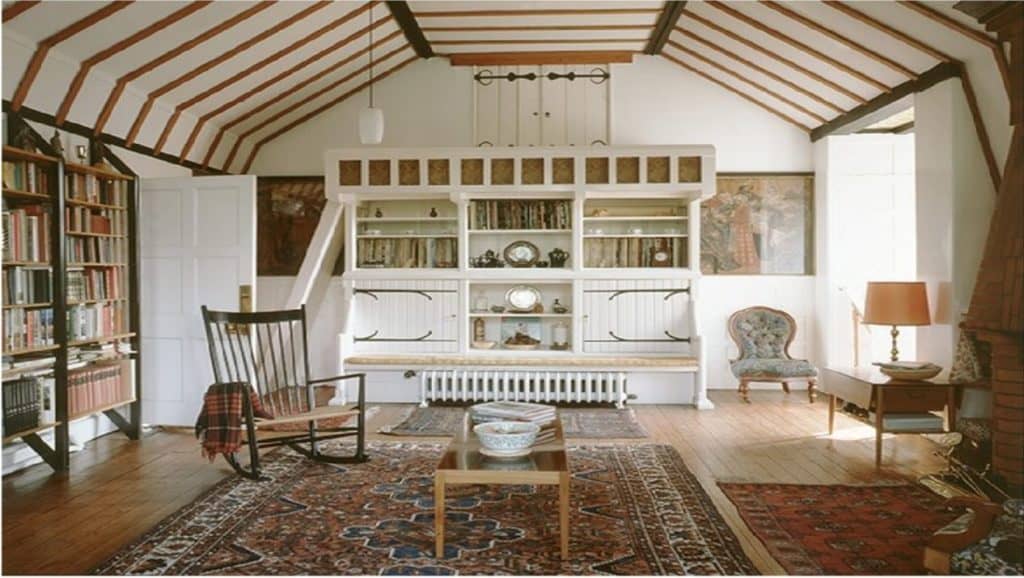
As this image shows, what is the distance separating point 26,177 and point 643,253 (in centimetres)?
530

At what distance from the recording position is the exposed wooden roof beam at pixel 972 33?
184 inches

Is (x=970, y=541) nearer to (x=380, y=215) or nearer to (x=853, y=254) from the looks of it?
(x=853, y=254)

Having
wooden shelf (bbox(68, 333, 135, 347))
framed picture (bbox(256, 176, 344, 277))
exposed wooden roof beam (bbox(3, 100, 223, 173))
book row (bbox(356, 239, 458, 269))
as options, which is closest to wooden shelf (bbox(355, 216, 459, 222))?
book row (bbox(356, 239, 458, 269))

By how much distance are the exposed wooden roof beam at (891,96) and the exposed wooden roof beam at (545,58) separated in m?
2.17

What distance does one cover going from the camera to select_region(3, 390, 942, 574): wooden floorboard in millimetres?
3432

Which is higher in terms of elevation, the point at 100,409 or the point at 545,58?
the point at 545,58

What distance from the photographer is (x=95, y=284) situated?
5.48 m

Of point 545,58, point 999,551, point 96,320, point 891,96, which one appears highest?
point 545,58

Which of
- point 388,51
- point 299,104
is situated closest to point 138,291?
point 299,104

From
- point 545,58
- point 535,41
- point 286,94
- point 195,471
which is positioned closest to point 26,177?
point 195,471

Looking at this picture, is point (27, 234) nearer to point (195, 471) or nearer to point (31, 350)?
point (31, 350)

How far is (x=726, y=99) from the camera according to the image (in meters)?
7.96

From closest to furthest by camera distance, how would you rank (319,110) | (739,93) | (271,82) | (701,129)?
(271,82) < (739,93) < (701,129) < (319,110)

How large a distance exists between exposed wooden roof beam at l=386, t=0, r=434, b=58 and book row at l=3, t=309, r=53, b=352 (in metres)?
3.68
